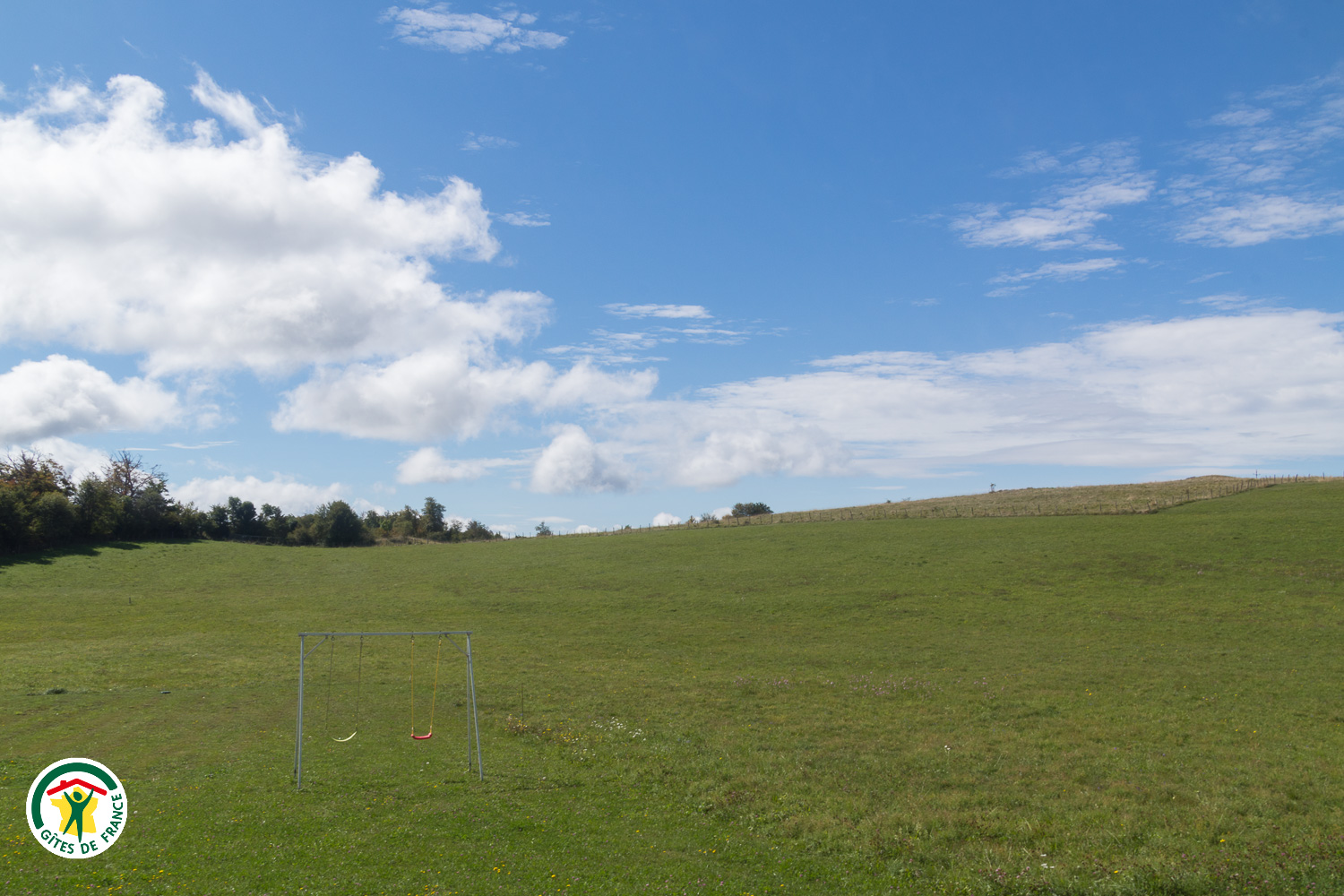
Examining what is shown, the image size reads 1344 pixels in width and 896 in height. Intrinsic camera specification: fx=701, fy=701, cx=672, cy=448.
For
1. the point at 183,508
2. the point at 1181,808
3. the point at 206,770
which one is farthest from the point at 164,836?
the point at 183,508

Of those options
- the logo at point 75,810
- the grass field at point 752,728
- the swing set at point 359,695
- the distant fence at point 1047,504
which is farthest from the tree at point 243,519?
the logo at point 75,810

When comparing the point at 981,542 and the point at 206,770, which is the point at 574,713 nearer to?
the point at 206,770

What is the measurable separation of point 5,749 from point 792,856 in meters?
23.4

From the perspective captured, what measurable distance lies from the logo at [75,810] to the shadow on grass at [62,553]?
7545 cm

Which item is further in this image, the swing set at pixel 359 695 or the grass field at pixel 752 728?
Result: the swing set at pixel 359 695

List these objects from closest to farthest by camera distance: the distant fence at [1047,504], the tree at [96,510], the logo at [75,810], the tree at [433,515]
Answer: the logo at [75,810] → the distant fence at [1047,504] → the tree at [96,510] → the tree at [433,515]

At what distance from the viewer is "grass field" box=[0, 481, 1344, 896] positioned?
1398 cm

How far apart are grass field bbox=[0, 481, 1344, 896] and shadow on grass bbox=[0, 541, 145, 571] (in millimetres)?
18567

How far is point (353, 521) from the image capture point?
111m

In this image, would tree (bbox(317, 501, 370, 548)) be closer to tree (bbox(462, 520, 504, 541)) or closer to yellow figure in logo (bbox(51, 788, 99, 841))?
tree (bbox(462, 520, 504, 541))

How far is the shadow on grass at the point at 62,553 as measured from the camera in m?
72.0

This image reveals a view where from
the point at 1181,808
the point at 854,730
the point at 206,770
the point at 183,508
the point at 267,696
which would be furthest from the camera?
the point at 183,508

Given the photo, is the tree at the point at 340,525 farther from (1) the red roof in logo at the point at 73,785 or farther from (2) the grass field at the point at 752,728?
(1) the red roof in logo at the point at 73,785

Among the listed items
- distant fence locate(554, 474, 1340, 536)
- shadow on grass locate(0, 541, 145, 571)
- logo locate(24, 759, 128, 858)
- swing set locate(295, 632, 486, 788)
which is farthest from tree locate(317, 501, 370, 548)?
logo locate(24, 759, 128, 858)
